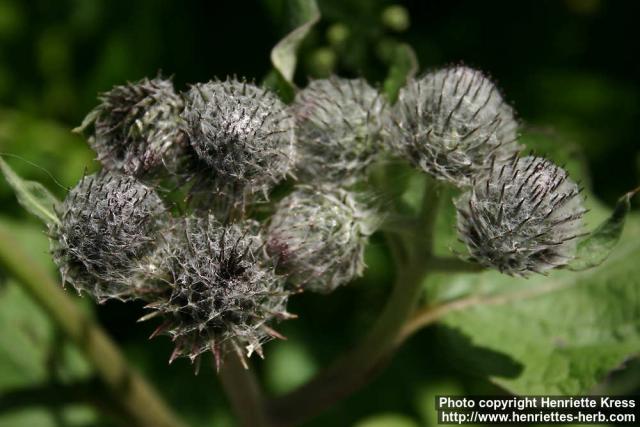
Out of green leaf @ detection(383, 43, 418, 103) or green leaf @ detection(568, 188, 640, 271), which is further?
green leaf @ detection(383, 43, 418, 103)

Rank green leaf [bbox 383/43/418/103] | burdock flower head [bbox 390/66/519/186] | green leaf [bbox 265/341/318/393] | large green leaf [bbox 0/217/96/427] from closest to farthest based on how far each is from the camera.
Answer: burdock flower head [bbox 390/66/519/186]
green leaf [bbox 383/43/418/103]
large green leaf [bbox 0/217/96/427]
green leaf [bbox 265/341/318/393]

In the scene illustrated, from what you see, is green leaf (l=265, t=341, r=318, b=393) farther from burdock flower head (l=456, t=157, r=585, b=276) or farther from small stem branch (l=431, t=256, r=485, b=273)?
burdock flower head (l=456, t=157, r=585, b=276)

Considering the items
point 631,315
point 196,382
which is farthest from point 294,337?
point 631,315

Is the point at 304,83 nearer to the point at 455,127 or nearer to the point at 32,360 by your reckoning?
the point at 455,127

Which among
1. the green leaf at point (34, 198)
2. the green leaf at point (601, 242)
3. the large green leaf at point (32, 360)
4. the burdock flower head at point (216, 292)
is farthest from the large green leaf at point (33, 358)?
the green leaf at point (601, 242)

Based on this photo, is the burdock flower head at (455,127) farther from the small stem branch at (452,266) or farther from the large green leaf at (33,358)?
the large green leaf at (33,358)

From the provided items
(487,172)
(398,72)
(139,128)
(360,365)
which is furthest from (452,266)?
(139,128)

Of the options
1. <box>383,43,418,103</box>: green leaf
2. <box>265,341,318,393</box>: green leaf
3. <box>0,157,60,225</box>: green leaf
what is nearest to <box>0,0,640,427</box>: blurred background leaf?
<box>265,341,318,393</box>: green leaf
